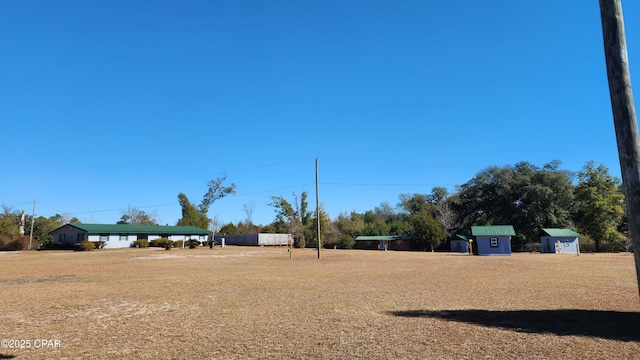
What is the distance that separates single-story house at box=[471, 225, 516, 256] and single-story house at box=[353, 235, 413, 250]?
20453 millimetres

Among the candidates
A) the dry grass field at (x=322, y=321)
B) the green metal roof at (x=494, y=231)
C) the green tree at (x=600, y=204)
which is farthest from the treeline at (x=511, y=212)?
the dry grass field at (x=322, y=321)

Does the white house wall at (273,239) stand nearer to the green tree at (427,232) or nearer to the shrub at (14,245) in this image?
the green tree at (427,232)

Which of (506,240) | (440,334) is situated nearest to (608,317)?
(440,334)

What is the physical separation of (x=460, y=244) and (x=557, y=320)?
50128 mm

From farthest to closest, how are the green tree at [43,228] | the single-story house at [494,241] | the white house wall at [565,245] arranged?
the green tree at [43,228] < the white house wall at [565,245] < the single-story house at [494,241]

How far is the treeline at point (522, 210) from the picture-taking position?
5119 cm

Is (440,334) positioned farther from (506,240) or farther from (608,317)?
(506,240)

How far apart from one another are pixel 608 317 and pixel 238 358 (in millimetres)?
8833

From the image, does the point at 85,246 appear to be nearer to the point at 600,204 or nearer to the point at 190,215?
the point at 190,215

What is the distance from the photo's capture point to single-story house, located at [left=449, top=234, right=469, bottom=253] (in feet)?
175

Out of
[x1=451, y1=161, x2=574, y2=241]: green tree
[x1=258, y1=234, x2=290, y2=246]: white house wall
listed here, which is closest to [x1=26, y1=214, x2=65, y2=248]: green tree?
[x1=258, y1=234, x2=290, y2=246]: white house wall

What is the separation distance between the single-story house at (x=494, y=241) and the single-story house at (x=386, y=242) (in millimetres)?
20453

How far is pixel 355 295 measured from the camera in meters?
12.5

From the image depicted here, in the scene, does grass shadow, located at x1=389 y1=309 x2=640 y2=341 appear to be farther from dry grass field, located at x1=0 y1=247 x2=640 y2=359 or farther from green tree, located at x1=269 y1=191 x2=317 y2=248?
green tree, located at x1=269 y1=191 x2=317 y2=248
